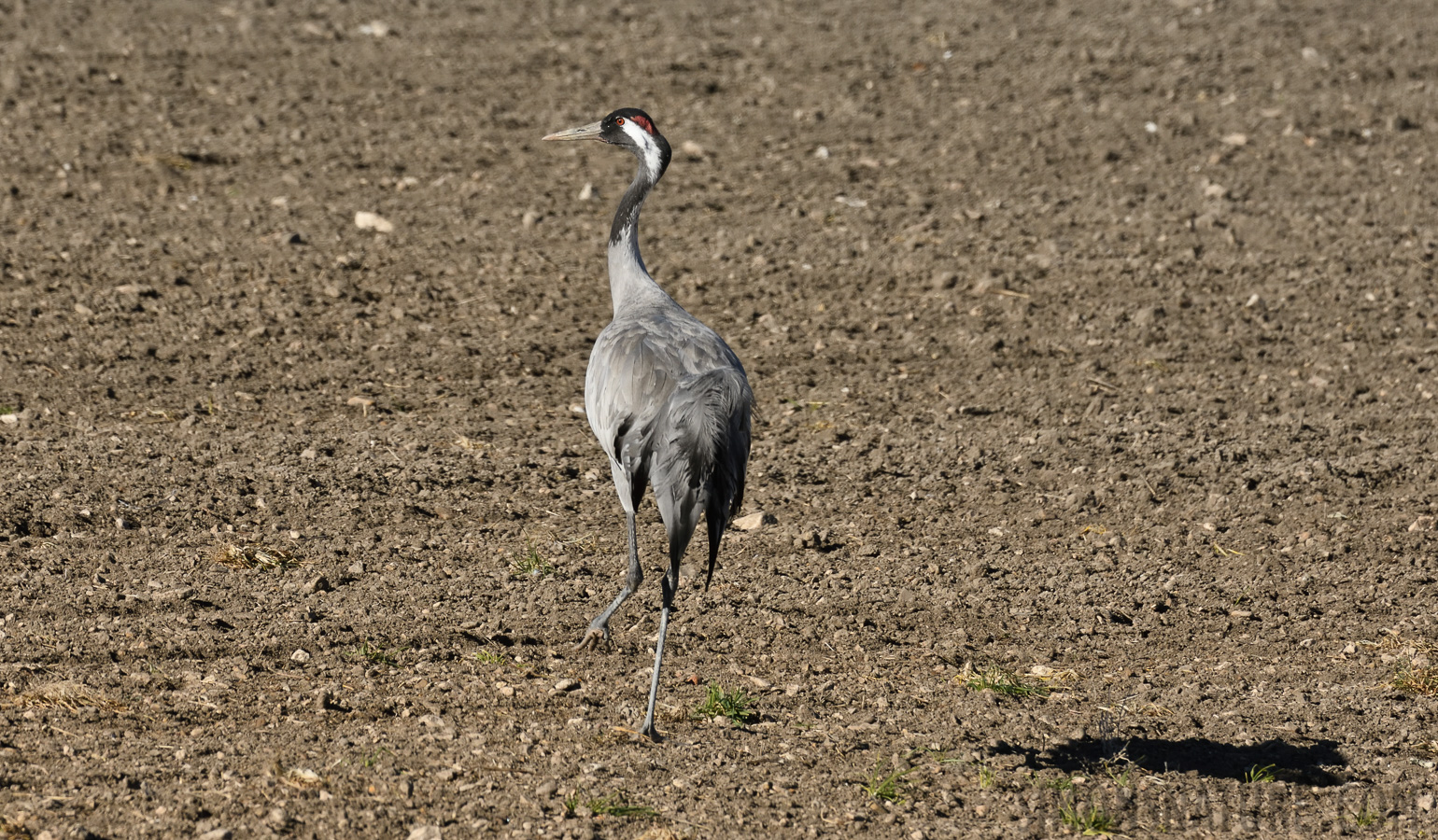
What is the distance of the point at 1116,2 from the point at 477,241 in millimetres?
8895

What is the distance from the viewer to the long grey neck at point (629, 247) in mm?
6828

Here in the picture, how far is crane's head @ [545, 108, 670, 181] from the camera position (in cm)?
689

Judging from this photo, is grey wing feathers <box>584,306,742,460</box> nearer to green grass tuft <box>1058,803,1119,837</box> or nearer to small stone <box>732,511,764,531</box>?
small stone <box>732,511,764,531</box>

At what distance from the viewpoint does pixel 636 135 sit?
7.05 m

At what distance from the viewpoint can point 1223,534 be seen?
684cm

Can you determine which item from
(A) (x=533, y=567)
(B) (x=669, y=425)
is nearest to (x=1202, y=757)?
(B) (x=669, y=425)

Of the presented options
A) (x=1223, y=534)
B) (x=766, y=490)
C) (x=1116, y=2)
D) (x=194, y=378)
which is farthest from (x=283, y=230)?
(x=1116, y=2)

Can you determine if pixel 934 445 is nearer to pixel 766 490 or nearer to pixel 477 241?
pixel 766 490

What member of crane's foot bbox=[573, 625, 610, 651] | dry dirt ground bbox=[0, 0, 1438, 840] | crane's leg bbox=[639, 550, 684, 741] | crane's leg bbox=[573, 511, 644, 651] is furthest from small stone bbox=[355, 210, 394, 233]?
crane's leg bbox=[639, 550, 684, 741]

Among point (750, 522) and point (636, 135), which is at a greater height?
point (636, 135)

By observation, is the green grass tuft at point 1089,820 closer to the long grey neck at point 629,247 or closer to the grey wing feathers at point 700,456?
the grey wing feathers at point 700,456

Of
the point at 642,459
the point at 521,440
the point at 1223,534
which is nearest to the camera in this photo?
the point at 642,459

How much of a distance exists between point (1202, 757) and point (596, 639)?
2352mm

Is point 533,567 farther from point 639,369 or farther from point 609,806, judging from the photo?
point 609,806
